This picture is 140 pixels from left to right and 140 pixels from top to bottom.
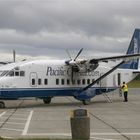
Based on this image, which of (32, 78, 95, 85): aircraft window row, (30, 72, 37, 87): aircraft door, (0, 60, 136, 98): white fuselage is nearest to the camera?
(0, 60, 136, 98): white fuselage

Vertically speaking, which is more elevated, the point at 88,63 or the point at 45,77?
the point at 88,63

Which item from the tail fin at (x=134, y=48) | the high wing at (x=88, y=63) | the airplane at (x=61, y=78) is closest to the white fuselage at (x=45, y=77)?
the airplane at (x=61, y=78)

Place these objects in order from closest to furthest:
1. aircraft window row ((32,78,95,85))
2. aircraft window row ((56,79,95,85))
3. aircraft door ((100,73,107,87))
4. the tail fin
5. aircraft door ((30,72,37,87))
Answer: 1. aircraft door ((30,72,37,87))
2. aircraft window row ((32,78,95,85))
3. aircraft window row ((56,79,95,85))
4. aircraft door ((100,73,107,87))
5. the tail fin

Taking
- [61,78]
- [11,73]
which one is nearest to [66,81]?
[61,78]

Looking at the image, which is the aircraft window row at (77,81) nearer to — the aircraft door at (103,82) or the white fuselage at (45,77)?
the white fuselage at (45,77)

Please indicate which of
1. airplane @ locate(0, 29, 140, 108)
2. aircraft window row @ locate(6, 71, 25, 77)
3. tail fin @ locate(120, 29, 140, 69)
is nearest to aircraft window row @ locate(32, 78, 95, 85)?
airplane @ locate(0, 29, 140, 108)

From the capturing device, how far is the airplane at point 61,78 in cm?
3173

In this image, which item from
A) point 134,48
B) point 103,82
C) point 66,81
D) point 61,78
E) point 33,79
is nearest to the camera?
point 33,79

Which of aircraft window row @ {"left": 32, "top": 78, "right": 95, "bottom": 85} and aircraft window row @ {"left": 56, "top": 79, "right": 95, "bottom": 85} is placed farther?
aircraft window row @ {"left": 56, "top": 79, "right": 95, "bottom": 85}

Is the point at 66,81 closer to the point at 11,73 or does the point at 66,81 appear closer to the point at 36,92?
the point at 36,92

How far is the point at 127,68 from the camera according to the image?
134ft

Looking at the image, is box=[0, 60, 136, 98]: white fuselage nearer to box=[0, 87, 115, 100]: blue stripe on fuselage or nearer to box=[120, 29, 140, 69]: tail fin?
box=[0, 87, 115, 100]: blue stripe on fuselage

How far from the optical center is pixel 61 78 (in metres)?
34.3

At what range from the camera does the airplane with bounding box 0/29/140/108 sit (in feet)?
104
